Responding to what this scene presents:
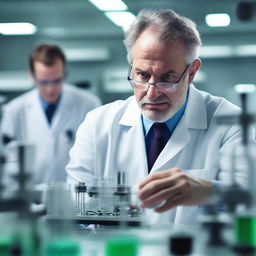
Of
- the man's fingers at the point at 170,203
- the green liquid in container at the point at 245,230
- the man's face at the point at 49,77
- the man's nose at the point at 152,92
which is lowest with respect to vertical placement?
the green liquid in container at the point at 245,230

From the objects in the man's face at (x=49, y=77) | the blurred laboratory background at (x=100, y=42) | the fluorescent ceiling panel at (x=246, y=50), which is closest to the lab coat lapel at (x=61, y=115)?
the man's face at (x=49, y=77)

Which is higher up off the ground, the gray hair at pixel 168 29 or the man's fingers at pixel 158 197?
the gray hair at pixel 168 29

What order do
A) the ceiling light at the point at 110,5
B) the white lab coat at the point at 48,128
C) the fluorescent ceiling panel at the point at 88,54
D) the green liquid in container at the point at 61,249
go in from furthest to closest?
the fluorescent ceiling panel at the point at 88,54
the ceiling light at the point at 110,5
the white lab coat at the point at 48,128
the green liquid in container at the point at 61,249

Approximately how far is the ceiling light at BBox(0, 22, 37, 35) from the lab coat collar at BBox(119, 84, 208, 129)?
471cm

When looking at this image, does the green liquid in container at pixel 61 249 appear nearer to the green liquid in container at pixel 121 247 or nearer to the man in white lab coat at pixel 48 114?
the green liquid in container at pixel 121 247

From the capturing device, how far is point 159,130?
266 centimetres

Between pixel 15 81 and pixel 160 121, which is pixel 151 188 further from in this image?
pixel 15 81

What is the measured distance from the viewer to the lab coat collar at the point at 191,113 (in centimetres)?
267

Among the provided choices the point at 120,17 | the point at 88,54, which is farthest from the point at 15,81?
the point at 120,17

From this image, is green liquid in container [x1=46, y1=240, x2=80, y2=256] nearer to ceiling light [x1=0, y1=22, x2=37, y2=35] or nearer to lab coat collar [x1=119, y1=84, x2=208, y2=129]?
lab coat collar [x1=119, y1=84, x2=208, y2=129]

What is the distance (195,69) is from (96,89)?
4371 millimetres

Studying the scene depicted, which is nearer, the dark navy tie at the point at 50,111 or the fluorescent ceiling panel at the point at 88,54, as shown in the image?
the dark navy tie at the point at 50,111

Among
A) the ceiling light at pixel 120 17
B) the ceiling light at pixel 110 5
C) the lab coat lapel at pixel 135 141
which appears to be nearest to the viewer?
the lab coat lapel at pixel 135 141

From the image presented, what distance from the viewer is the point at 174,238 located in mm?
1359
